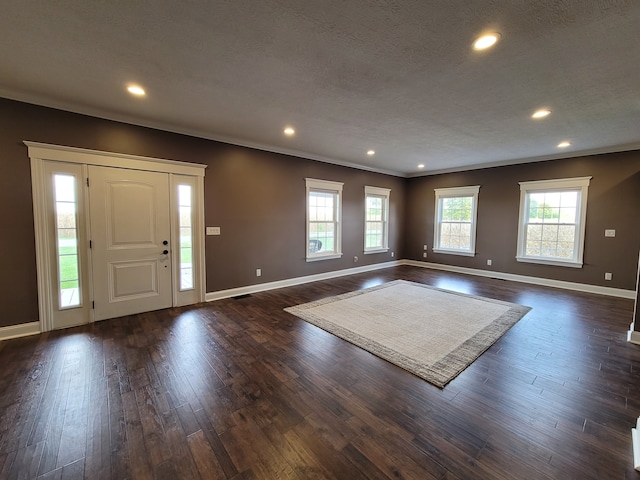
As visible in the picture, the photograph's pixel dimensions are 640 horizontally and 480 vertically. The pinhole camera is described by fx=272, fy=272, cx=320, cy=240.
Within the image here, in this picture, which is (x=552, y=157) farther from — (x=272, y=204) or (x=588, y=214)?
(x=272, y=204)

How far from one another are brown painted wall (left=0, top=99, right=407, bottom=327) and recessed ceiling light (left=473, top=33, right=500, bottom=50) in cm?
369

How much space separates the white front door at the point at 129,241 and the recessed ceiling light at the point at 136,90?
45.4 inches

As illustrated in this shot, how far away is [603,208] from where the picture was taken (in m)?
5.10

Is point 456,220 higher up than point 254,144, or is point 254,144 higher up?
point 254,144

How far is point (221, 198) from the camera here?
455 centimetres

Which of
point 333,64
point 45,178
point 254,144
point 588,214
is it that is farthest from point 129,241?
point 588,214

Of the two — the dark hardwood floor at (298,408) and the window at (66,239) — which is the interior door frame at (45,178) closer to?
the window at (66,239)

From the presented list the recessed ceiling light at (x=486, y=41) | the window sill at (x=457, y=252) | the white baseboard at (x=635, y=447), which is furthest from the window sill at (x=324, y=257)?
the white baseboard at (x=635, y=447)

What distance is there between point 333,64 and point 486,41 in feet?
3.84

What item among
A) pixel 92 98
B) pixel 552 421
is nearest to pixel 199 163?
pixel 92 98

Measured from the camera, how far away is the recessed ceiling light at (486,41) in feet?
6.43

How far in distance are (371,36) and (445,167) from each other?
570 centimetres

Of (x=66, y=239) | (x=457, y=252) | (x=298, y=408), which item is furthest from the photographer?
(x=457, y=252)

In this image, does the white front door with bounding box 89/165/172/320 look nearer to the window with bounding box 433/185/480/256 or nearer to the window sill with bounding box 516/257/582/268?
the window with bounding box 433/185/480/256
